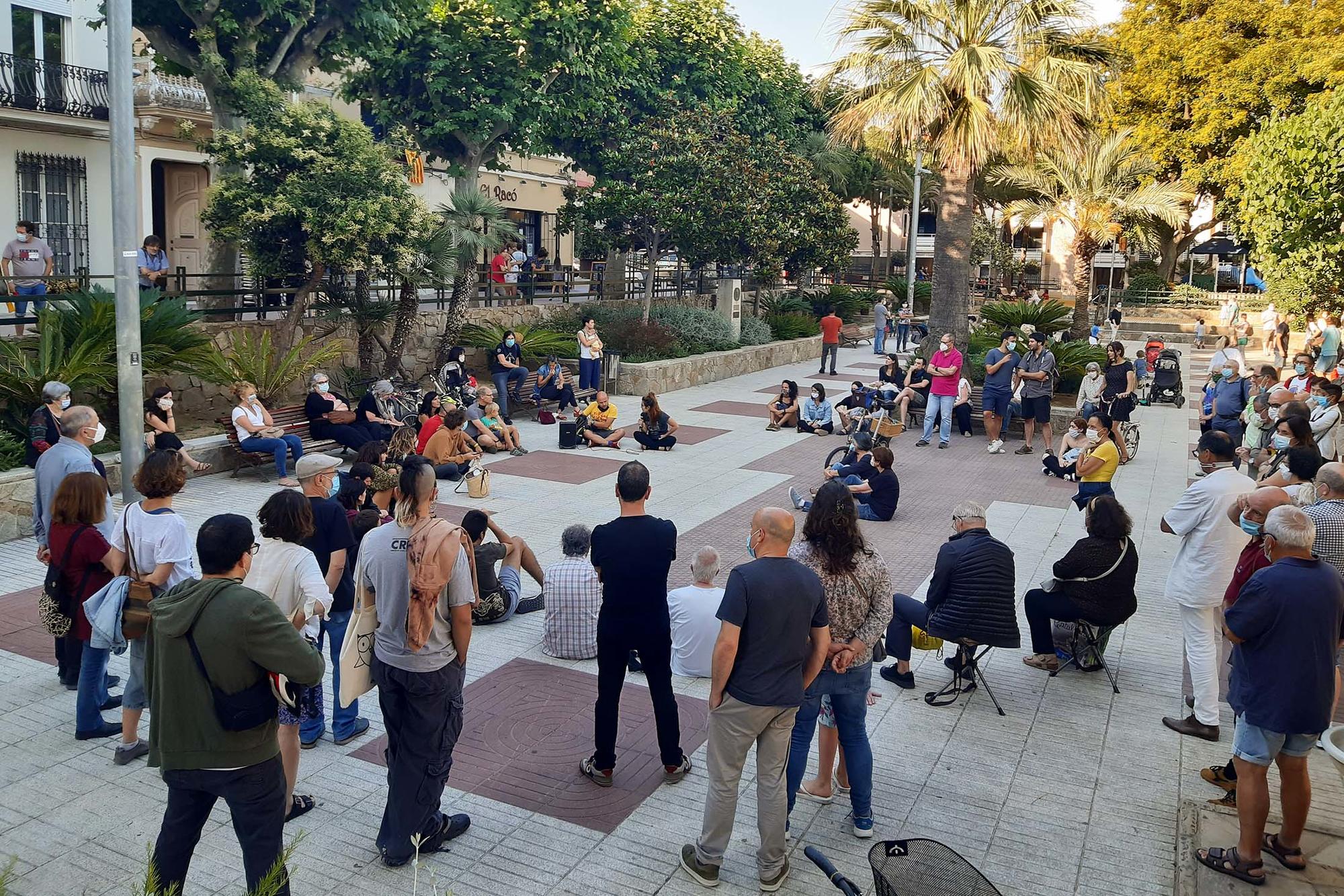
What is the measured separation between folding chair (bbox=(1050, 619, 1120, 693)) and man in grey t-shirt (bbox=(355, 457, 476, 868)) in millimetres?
4640

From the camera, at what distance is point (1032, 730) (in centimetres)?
693

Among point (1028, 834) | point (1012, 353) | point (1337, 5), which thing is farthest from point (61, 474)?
point (1337, 5)

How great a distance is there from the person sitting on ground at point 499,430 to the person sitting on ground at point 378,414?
1.31m

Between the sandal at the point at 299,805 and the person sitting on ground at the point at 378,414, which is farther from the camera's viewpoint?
the person sitting on ground at the point at 378,414

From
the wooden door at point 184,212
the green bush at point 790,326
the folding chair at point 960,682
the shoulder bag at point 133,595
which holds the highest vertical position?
the wooden door at point 184,212

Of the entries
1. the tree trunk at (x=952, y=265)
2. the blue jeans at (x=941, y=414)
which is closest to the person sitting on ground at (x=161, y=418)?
the blue jeans at (x=941, y=414)

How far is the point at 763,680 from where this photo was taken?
4848mm

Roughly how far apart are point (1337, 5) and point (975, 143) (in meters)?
21.9

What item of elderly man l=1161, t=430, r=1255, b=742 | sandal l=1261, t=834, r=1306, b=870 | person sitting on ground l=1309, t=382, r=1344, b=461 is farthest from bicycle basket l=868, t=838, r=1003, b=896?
person sitting on ground l=1309, t=382, r=1344, b=461

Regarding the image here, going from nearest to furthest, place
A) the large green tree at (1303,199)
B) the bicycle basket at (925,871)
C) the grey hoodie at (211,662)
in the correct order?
the bicycle basket at (925,871), the grey hoodie at (211,662), the large green tree at (1303,199)

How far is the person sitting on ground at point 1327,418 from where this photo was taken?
37.1 feet

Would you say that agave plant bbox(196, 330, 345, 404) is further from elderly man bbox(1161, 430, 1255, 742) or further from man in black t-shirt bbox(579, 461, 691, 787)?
elderly man bbox(1161, 430, 1255, 742)

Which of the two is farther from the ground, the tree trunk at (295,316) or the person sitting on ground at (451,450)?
the tree trunk at (295,316)

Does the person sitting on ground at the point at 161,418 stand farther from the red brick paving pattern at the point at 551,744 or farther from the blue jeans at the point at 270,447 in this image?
the red brick paving pattern at the point at 551,744
